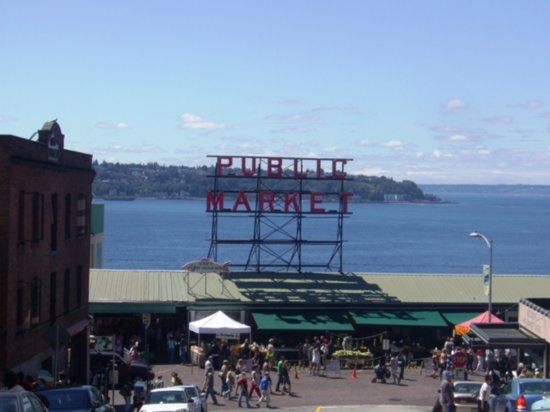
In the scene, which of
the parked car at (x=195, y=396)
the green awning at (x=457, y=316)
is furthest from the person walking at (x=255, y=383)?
the green awning at (x=457, y=316)

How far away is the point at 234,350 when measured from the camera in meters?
40.0

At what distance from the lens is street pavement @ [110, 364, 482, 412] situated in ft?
103

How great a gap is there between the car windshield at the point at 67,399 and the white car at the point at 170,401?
4.75m

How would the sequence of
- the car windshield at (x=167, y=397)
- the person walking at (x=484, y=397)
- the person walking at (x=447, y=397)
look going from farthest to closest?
the person walking at (x=484, y=397) → the person walking at (x=447, y=397) → the car windshield at (x=167, y=397)

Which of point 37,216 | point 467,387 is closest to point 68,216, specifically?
point 37,216

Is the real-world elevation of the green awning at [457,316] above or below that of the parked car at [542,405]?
below

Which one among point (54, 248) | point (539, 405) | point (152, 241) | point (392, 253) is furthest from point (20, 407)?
point (152, 241)

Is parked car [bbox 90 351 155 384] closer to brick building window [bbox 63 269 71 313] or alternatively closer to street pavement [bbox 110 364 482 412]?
street pavement [bbox 110 364 482 412]

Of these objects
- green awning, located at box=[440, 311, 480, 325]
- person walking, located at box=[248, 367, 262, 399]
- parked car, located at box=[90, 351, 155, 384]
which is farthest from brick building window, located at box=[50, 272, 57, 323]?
green awning, located at box=[440, 311, 480, 325]

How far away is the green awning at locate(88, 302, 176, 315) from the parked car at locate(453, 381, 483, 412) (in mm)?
16960

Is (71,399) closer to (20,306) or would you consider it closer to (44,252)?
(20,306)

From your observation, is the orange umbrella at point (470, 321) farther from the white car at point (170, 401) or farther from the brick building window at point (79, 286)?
the white car at point (170, 401)

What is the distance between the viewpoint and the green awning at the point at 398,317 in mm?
43625

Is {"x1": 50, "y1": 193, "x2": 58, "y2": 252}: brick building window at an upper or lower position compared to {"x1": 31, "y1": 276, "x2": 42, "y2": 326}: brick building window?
upper
